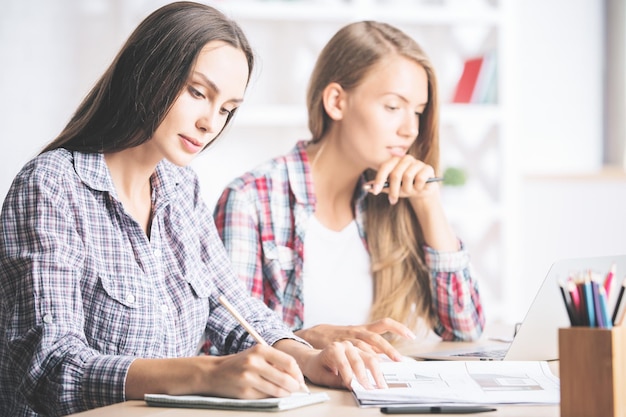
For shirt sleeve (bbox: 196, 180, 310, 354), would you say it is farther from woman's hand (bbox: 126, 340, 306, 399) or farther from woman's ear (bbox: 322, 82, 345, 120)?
woman's ear (bbox: 322, 82, 345, 120)

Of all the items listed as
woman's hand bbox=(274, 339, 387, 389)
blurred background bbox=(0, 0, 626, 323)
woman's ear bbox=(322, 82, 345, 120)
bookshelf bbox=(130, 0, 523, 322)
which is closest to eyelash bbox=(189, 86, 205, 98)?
woman's hand bbox=(274, 339, 387, 389)

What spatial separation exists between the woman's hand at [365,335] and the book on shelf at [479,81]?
2380 mm

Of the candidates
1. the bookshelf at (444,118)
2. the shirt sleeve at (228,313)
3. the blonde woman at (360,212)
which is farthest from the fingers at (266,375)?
the bookshelf at (444,118)

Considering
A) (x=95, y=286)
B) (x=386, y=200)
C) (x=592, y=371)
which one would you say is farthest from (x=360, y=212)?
(x=592, y=371)

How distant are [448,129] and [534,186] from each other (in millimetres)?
508

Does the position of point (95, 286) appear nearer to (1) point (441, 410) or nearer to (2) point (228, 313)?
(2) point (228, 313)

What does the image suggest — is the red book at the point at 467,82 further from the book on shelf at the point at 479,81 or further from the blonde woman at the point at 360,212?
the blonde woman at the point at 360,212

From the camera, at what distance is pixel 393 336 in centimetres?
170

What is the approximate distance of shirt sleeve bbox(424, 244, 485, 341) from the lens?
181 centimetres

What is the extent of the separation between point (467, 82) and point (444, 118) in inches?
8.6

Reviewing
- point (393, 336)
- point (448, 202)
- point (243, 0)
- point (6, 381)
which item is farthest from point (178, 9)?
point (448, 202)

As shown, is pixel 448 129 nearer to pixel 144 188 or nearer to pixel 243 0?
pixel 243 0

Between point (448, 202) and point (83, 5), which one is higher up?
point (83, 5)

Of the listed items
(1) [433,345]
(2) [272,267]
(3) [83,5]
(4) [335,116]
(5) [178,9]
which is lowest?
(1) [433,345]
